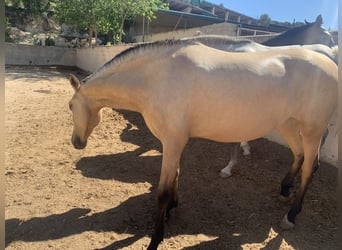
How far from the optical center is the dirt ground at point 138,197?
2.76 metres

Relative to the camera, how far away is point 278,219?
3.15 m

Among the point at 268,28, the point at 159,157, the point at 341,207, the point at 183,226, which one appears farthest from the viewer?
the point at 268,28

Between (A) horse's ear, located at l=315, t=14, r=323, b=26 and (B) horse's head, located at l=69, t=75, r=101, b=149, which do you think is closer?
(B) horse's head, located at l=69, t=75, r=101, b=149

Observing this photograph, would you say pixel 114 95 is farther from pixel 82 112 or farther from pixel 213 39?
pixel 213 39

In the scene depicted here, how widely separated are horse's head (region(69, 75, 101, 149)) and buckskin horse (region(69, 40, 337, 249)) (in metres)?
0.01

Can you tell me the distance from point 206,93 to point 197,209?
1378mm

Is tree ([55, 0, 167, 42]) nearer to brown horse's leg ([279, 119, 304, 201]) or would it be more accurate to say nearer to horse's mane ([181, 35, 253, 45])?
horse's mane ([181, 35, 253, 45])

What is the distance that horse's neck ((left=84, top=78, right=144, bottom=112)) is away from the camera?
9.07ft

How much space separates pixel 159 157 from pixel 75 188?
1.46m

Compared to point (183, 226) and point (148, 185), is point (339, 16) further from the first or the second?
point (148, 185)

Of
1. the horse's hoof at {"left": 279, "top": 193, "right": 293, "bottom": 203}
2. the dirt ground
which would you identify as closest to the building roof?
the dirt ground

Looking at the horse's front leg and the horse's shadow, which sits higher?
the horse's front leg

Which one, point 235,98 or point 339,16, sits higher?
point 339,16

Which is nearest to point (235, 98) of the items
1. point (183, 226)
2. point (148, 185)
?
point (183, 226)
